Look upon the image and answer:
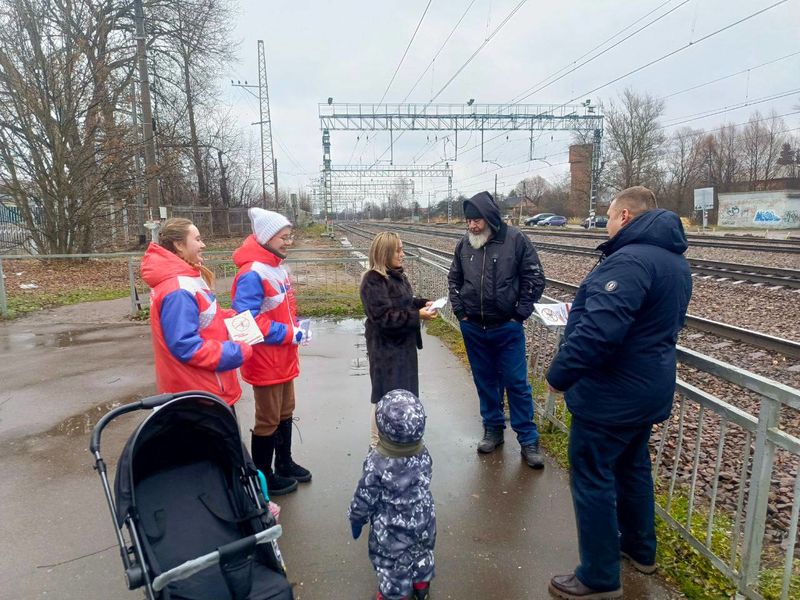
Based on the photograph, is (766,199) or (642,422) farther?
(766,199)

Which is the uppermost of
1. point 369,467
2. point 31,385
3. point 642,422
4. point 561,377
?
point 561,377

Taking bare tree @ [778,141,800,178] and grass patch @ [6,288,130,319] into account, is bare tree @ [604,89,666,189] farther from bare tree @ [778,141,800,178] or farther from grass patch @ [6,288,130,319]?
grass patch @ [6,288,130,319]

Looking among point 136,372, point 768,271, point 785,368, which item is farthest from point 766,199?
point 136,372

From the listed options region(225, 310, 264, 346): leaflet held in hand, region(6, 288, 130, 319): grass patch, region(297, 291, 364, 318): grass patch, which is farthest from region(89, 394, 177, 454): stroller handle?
region(6, 288, 130, 319): grass patch

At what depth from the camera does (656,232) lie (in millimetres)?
2506

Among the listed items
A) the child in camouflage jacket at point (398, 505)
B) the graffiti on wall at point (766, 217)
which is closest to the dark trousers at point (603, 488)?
the child in camouflage jacket at point (398, 505)

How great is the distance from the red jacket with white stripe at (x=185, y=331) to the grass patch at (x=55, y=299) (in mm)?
9797

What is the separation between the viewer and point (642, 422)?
256cm

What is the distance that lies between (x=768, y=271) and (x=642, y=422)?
1352 cm

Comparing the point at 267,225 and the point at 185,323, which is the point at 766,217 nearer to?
the point at 267,225

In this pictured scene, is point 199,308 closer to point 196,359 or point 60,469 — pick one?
point 196,359

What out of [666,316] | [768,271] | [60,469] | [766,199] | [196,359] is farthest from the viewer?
[766,199]

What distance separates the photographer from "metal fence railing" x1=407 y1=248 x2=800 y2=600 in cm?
237

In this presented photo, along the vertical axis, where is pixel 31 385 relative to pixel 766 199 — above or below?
below
